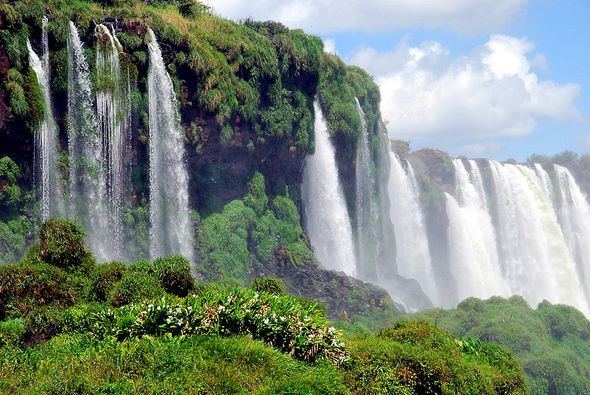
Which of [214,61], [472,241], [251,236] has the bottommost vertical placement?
[251,236]

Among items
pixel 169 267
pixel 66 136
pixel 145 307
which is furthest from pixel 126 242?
pixel 145 307

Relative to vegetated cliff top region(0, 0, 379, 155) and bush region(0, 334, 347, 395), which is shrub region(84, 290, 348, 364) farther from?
vegetated cliff top region(0, 0, 379, 155)

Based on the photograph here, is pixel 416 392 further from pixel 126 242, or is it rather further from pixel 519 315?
pixel 519 315

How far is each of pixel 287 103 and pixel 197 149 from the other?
266 inches

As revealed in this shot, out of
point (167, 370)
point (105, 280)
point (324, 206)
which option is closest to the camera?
point (167, 370)

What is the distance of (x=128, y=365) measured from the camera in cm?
921

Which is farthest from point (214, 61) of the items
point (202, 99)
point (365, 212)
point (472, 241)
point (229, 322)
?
point (472, 241)

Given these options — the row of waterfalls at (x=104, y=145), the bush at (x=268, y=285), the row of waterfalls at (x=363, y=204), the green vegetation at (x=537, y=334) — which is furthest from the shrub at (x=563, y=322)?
the bush at (x=268, y=285)

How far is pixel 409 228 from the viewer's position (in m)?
55.9

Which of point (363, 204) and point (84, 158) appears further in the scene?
point (363, 204)

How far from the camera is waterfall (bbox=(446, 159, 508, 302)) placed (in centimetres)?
5581

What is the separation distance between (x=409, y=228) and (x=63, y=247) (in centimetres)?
4234

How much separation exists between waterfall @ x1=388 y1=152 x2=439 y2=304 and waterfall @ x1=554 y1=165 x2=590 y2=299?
40.8 ft

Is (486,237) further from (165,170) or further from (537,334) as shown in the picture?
(165,170)
